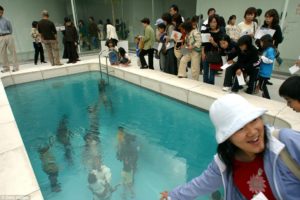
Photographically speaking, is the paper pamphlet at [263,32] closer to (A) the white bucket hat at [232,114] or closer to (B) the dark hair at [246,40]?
(B) the dark hair at [246,40]

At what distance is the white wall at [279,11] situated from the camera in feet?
16.5

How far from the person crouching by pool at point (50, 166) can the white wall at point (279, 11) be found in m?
5.42

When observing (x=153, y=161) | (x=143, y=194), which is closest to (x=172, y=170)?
(x=153, y=161)

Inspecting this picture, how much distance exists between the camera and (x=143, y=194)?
2.58 meters

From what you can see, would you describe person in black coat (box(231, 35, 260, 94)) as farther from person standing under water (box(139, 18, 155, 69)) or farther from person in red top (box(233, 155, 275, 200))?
person in red top (box(233, 155, 275, 200))

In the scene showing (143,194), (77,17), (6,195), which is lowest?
(143,194)

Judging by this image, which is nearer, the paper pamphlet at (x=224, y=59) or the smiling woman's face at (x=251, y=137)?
the smiling woman's face at (x=251, y=137)

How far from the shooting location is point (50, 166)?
3078mm

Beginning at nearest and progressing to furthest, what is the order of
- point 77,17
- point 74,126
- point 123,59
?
point 74,126 < point 123,59 < point 77,17

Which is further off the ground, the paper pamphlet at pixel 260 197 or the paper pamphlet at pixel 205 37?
the paper pamphlet at pixel 205 37

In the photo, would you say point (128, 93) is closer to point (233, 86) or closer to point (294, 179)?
point (233, 86)

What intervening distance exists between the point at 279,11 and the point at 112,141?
5106 millimetres

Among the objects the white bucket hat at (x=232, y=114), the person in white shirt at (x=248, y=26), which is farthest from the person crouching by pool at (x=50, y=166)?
the person in white shirt at (x=248, y=26)

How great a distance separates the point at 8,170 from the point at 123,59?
4.72 meters
